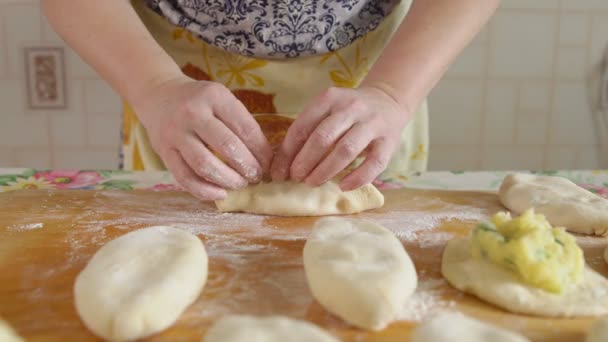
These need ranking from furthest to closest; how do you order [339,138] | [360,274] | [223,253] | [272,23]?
[272,23] < [339,138] < [223,253] < [360,274]

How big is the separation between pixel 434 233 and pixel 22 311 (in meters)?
0.69

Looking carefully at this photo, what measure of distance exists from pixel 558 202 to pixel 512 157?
59.6 inches

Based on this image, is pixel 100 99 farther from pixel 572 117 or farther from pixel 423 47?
pixel 572 117

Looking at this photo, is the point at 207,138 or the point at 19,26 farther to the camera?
the point at 19,26

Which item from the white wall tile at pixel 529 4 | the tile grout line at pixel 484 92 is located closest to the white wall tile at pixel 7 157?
the tile grout line at pixel 484 92

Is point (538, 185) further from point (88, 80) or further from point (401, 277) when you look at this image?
point (88, 80)

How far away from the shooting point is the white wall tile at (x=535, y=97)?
2.52 m

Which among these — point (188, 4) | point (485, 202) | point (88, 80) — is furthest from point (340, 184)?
point (88, 80)

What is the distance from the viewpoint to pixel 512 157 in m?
2.59

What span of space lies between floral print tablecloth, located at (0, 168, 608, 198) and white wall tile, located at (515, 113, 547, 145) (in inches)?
40.5

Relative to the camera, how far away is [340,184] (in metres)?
1.15

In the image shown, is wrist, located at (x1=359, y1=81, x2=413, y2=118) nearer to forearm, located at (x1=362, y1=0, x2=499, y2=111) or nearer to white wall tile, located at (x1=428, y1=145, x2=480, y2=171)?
forearm, located at (x1=362, y1=0, x2=499, y2=111)

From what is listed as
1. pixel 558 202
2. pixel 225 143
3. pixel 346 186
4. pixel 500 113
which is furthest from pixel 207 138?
pixel 500 113

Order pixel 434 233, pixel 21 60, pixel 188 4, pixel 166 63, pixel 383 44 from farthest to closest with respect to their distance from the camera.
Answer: pixel 21 60 < pixel 383 44 < pixel 188 4 < pixel 166 63 < pixel 434 233
